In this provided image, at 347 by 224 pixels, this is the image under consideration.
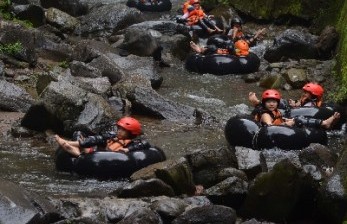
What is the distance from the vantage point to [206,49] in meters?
19.4

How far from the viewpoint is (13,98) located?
47.0ft

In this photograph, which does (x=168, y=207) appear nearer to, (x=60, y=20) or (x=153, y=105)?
(x=153, y=105)

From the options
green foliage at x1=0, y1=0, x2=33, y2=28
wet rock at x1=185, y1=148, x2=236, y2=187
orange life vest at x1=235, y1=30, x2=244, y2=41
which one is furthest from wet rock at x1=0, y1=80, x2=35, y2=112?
orange life vest at x1=235, y1=30, x2=244, y2=41

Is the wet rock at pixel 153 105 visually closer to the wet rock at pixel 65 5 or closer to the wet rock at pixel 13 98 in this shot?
the wet rock at pixel 13 98

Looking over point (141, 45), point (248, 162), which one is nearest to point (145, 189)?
point (248, 162)

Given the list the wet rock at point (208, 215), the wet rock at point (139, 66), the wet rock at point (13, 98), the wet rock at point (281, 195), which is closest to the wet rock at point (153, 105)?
the wet rock at point (139, 66)

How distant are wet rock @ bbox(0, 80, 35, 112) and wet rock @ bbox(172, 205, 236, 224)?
6702 mm

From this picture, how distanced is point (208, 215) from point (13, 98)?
23.6ft

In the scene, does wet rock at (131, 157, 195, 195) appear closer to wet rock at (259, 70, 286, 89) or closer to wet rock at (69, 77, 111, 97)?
wet rock at (69, 77, 111, 97)

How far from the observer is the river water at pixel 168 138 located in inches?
414

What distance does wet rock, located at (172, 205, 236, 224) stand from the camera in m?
8.30

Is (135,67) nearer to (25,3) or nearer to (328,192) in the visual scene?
(25,3)

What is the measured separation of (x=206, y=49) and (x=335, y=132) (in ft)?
20.6

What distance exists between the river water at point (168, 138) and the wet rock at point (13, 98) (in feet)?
5.12
